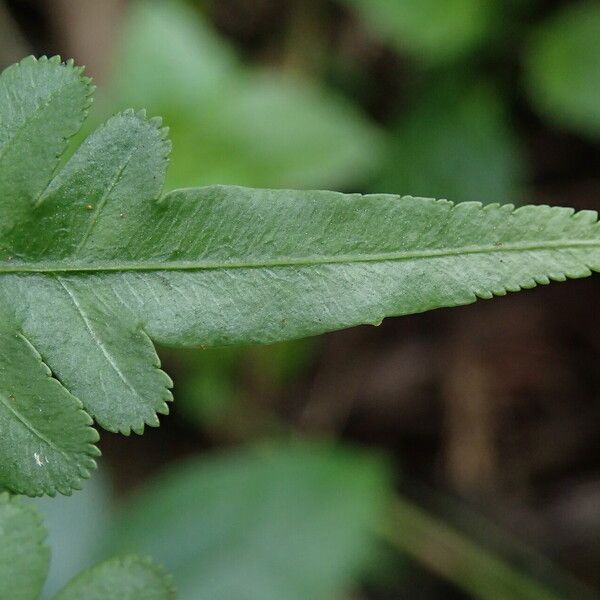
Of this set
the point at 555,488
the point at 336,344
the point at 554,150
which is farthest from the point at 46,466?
the point at 554,150

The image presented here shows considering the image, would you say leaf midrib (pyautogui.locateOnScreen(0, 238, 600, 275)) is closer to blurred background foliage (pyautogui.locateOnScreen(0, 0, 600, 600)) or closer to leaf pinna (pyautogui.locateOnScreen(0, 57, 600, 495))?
leaf pinna (pyautogui.locateOnScreen(0, 57, 600, 495))

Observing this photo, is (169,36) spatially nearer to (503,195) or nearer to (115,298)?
(503,195)

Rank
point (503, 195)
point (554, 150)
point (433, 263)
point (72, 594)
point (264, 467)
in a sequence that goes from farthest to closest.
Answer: point (554, 150) < point (503, 195) < point (264, 467) < point (72, 594) < point (433, 263)

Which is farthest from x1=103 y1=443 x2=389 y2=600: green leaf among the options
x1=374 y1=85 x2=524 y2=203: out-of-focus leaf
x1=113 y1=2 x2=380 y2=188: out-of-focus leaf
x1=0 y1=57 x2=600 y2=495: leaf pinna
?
x1=0 y1=57 x2=600 y2=495: leaf pinna

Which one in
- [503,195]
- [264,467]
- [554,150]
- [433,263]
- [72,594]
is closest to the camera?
[433,263]

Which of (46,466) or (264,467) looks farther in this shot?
(264,467)

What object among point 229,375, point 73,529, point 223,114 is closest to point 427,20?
point 223,114

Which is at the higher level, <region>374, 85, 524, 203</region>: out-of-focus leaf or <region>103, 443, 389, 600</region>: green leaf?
<region>374, 85, 524, 203</region>: out-of-focus leaf

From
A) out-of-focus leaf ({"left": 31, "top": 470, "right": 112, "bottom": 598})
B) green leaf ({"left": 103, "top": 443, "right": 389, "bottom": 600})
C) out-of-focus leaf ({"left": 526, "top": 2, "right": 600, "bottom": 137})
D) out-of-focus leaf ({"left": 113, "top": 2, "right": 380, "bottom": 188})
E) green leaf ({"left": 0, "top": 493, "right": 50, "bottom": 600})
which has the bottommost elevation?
green leaf ({"left": 0, "top": 493, "right": 50, "bottom": 600})
